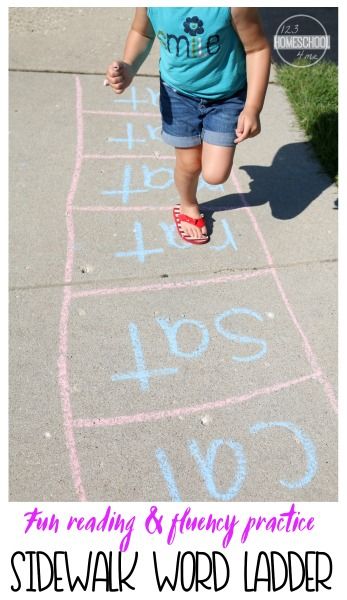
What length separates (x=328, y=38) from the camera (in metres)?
5.26

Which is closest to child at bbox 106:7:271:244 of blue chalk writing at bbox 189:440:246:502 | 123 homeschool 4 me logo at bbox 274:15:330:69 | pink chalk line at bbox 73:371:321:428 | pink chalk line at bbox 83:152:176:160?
pink chalk line at bbox 83:152:176:160

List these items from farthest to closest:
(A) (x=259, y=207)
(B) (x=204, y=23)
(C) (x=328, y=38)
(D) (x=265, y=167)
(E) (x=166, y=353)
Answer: (C) (x=328, y=38)
(D) (x=265, y=167)
(A) (x=259, y=207)
(E) (x=166, y=353)
(B) (x=204, y=23)

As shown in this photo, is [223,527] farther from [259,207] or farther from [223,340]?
[259,207]

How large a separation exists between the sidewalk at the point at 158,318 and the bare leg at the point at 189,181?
0.10 meters

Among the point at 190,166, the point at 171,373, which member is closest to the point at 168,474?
the point at 171,373

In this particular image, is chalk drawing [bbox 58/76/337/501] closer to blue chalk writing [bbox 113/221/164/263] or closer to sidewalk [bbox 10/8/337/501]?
sidewalk [bbox 10/8/337/501]

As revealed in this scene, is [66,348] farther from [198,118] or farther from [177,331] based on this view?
[198,118]

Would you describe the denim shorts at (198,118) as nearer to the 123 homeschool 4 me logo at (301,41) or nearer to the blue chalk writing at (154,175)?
the blue chalk writing at (154,175)

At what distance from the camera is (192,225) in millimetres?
3357

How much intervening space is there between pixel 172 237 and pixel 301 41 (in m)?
2.59

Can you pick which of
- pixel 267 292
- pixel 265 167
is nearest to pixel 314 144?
pixel 265 167

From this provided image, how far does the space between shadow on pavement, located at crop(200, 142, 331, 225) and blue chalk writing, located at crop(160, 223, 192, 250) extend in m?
0.21

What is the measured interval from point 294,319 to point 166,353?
604 millimetres

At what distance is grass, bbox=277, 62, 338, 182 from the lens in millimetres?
4035
